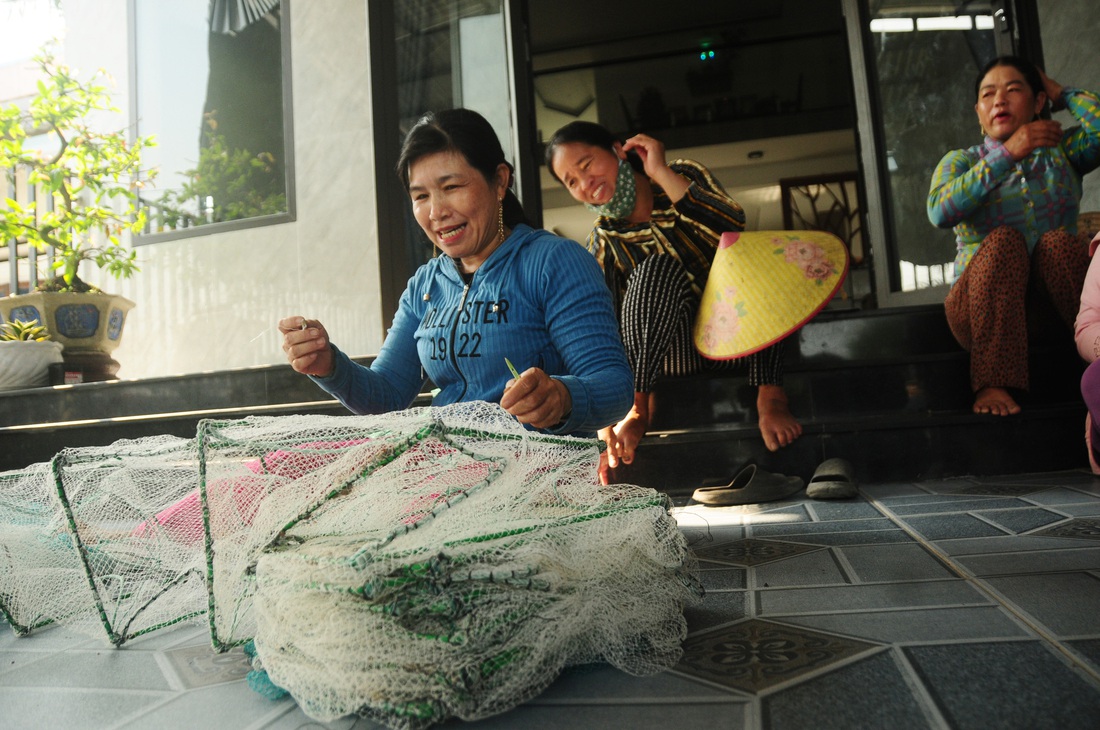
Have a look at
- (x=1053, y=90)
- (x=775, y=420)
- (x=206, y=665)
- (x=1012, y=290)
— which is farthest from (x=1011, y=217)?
(x=206, y=665)

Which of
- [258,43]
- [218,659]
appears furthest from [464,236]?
[258,43]

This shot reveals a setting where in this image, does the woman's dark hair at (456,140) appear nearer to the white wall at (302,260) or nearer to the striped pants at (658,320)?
the striped pants at (658,320)

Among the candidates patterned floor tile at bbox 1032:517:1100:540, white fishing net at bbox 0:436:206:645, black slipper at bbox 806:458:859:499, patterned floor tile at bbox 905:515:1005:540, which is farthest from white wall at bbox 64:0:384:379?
patterned floor tile at bbox 1032:517:1100:540

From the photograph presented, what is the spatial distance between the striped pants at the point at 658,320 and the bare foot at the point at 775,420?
0.04m

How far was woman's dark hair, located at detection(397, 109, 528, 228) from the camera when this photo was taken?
132 cm

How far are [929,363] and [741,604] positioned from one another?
1.73 meters

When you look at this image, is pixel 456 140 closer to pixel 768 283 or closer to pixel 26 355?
pixel 768 283

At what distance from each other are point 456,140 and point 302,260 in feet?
9.38

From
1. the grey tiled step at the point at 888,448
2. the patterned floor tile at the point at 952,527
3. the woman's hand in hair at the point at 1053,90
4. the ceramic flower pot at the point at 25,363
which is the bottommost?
the patterned floor tile at the point at 952,527

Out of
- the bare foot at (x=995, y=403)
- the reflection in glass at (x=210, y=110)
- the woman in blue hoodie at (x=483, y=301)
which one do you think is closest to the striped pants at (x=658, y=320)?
the bare foot at (x=995, y=403)

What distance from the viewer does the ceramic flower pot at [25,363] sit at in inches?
135

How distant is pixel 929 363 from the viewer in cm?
245

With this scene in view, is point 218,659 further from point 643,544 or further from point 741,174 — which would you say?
point 741,174

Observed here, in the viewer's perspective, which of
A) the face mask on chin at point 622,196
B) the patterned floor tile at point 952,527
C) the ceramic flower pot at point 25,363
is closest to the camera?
the patterned floor tile at point 952,527
